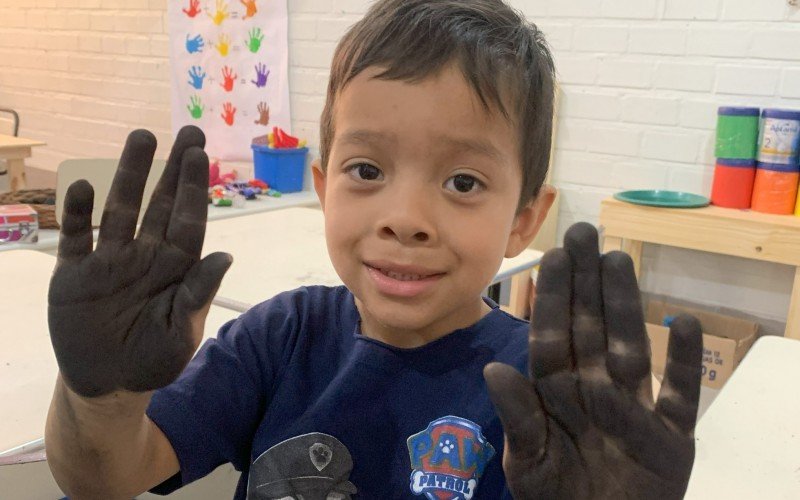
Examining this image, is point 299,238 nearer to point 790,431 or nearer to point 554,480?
point 790,431

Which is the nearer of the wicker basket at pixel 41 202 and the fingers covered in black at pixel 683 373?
the fingers covered in black at pixel 683 373

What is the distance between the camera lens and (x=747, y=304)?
7.92 ft

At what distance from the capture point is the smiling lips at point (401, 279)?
0.70 meters

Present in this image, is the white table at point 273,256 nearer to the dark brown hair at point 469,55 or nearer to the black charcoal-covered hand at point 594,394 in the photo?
the dark brown hair at point 469,55

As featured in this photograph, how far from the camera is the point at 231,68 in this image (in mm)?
3285

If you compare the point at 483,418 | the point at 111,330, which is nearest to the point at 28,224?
the point at 111,330

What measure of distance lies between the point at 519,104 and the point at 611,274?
9.3 inches

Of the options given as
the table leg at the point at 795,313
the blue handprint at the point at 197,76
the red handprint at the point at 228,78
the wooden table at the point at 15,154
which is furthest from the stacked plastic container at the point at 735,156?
the wooden table at the point at 15,154

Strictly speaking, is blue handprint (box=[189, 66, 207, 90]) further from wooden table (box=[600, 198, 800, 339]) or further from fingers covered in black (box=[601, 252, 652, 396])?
fingers covered in black (box=[601, 252, 652, 396])

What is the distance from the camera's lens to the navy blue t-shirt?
2.37 feet

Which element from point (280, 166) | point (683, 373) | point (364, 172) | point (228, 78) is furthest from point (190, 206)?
point (228, 78)

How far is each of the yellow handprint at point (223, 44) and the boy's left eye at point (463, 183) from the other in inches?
110

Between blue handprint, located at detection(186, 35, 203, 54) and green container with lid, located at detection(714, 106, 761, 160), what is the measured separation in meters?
2.26

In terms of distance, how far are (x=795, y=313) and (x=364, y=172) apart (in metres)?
1.85
